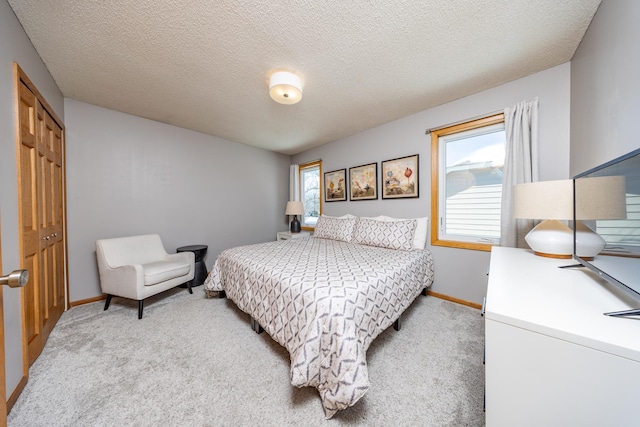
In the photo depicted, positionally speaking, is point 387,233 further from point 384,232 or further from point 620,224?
point 620,224

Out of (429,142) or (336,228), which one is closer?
(429,142)

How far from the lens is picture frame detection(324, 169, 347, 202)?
3730 millimetres

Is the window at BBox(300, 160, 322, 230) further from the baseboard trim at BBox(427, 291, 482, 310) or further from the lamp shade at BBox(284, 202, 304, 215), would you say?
the baseboard trim at BBox(427, 291, 482, 310)

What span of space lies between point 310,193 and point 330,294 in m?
3.42

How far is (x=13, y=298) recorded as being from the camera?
130 cm

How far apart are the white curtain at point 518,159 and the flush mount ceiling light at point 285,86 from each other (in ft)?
6.79

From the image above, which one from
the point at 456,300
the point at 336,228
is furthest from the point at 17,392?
the point at 456,300

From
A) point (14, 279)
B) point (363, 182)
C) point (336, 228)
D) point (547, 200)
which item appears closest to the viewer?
point (14, 279)

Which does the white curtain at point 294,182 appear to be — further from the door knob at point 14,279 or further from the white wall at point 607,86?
the door knob at point 14,279

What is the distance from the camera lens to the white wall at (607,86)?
3.57 ft

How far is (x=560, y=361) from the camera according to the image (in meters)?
0.62

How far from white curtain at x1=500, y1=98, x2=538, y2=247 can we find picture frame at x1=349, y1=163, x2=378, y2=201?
5.02 feet

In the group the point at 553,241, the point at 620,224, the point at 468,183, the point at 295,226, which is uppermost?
the point at 468,183

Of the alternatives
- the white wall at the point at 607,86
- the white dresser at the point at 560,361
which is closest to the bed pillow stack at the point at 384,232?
the white wall at the point at 607,86
